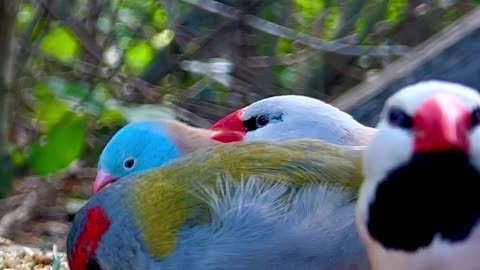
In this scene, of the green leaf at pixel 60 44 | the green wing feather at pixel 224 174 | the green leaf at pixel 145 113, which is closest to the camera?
the green wing feather at pixel 224 174

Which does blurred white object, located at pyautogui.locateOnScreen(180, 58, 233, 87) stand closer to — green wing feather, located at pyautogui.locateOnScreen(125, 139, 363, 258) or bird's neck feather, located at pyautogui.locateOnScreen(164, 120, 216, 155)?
bird's neck feather, located at pyautogui.locateOnScreen(164, 120, 216, 155)

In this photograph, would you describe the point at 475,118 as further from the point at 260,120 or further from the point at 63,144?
the point at 63,144

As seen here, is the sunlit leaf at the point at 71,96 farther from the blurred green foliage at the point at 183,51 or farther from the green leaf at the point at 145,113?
the blurred green foliage at the point at 183,51

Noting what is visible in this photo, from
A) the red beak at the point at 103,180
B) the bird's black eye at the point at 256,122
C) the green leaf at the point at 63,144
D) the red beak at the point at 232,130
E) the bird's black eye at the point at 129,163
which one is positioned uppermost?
the bird's black eye at the point at 256,122

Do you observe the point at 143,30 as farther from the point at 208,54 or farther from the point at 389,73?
the point at 389,73

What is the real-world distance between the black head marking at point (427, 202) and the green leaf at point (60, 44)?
5.10 ft

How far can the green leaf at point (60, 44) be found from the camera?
237 cm

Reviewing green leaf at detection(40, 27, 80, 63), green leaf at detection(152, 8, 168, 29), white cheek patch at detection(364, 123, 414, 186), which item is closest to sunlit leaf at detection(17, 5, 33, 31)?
green leaf at detection(40, 27, 80, 63)

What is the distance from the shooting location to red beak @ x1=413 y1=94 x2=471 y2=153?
0.84 metres

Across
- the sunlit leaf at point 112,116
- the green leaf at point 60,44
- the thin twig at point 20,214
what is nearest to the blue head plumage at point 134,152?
the sunlit leaf at point 112,116

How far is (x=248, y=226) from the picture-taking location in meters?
1.23

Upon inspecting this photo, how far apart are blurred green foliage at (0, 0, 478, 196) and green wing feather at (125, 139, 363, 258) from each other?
1122 mm

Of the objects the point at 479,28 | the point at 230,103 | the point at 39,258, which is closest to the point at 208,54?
the point at 230,103

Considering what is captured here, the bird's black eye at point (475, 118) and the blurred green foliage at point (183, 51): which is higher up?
the bird's black eye at point (475, 118)
